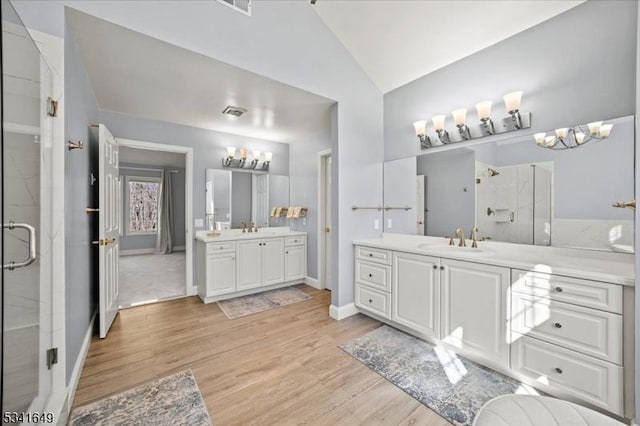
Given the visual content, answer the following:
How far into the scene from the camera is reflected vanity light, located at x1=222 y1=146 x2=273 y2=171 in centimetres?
411

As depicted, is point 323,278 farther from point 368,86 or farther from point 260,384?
point 368,86

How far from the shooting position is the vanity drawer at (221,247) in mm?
3507

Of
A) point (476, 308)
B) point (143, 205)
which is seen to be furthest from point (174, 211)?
point (476, 308)

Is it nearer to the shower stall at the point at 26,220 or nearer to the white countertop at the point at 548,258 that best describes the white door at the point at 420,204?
the white countertop at the point at 548,258

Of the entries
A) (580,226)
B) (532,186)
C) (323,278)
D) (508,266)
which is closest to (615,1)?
(532,186)

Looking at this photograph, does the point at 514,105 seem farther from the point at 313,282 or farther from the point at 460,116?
the point at 313,282

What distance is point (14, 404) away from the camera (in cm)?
123

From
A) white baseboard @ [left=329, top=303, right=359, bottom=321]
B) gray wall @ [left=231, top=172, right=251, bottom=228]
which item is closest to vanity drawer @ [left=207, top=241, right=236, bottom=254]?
gray wall @ [left=231, top=172, right=251, bottom=228]

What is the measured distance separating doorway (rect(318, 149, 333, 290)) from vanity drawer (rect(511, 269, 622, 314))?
2.59 m

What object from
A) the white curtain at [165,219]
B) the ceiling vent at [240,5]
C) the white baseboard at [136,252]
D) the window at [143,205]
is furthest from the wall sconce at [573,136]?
the white baseboard at [136,252]

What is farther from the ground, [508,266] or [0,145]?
[0,145]

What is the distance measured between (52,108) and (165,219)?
6.76 m

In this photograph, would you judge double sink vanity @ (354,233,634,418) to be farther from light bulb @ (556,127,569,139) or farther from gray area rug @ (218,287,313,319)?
gray area rug @ (218,287,313,319)

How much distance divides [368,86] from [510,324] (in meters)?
2.83
